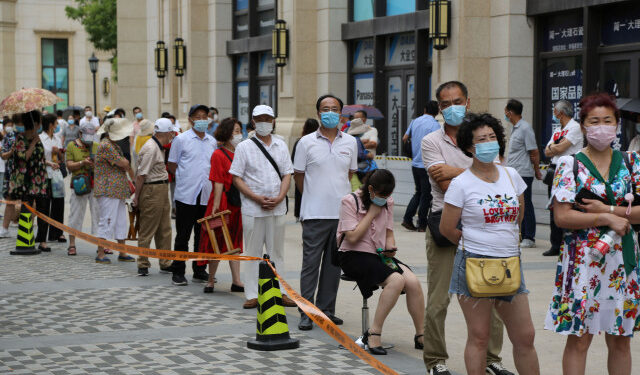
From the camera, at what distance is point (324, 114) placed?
909 centimetres

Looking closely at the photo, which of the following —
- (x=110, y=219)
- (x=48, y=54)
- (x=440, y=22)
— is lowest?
(x=110, y=219)

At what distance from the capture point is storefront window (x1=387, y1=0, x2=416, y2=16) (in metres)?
20.5

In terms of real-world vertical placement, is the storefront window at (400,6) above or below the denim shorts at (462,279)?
above

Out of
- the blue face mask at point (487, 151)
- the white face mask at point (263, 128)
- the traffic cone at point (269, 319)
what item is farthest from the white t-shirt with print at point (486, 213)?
the white face mask at point (263, 128)

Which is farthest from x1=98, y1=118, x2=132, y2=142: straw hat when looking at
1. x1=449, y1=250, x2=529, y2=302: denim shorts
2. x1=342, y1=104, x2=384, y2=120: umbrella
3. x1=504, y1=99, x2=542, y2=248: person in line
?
x1=449, y1=250, x2=529, y2=302: denim shorts

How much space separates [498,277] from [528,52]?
11879 mm

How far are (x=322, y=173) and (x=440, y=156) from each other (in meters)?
2.29

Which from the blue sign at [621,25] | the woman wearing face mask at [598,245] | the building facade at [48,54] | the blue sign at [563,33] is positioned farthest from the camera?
the building facade at [48,54]

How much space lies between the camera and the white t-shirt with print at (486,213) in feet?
19.9

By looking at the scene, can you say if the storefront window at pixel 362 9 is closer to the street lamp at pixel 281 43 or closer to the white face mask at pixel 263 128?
the street lamp at pixel 281 43

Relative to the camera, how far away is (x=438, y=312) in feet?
23.3

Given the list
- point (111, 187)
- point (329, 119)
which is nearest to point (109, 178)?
point (111, 187)

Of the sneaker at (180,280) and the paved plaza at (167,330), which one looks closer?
the paved plaza at (167,330)

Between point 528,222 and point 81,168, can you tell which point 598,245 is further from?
point 81,168
